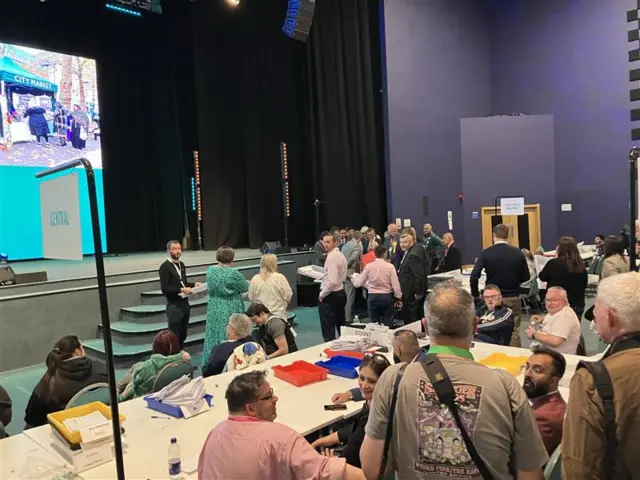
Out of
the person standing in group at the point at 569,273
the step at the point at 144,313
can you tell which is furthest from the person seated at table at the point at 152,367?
the person standing in group at the point at 569,273

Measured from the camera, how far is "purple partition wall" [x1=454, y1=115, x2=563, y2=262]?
11.6 m

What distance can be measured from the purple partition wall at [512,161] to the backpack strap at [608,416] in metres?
10.8

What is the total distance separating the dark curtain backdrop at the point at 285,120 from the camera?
38.1ft

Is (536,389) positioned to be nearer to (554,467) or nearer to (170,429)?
(554,467)

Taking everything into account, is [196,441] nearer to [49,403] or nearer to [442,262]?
[49,403]

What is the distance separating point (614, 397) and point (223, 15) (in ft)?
38.0

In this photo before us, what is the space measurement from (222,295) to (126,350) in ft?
6.09

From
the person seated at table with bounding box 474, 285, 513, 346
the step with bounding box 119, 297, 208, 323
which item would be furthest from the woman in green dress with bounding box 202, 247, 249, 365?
the person seated at table with bounding box 474, 285, 513, 346

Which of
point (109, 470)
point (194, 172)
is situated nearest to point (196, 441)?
point (109, 470)

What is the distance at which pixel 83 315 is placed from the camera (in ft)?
21.8

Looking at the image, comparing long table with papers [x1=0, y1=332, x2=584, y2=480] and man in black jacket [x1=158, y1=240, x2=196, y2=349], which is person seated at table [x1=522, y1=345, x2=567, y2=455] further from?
man in black jacket [x1=158, y1=240, x2=196, y2=349]

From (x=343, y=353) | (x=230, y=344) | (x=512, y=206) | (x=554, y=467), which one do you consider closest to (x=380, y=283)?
(x=343, y=353)

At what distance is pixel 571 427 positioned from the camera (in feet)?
4.80

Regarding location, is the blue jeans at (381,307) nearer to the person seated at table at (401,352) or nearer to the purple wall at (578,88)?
the person seated at table at (401,352)
